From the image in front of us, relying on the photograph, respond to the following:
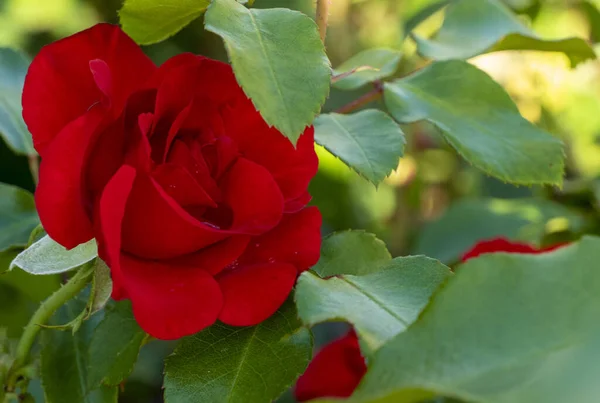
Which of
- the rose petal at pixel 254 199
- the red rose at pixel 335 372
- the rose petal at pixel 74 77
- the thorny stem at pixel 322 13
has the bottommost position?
the red rose at pixel 335 372

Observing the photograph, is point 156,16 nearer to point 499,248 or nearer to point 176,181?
point 176,181

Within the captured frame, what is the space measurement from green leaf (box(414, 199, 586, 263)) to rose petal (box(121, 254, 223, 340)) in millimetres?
600

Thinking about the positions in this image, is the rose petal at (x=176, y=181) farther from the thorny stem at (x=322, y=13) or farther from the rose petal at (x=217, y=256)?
the thorny stem at (x=322, y=13)

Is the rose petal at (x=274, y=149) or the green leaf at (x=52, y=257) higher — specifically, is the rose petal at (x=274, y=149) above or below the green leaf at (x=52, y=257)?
above

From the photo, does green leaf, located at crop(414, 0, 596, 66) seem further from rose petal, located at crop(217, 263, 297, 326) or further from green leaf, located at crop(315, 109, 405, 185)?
rose petal, located at crop(217, 263, 297, 326)

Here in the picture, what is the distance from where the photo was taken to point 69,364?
18.6 inches

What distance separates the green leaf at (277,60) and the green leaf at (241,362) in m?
0.11

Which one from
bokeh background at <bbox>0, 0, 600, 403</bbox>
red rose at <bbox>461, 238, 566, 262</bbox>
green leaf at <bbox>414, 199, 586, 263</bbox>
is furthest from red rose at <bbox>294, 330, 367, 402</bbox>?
green leaf at <bbox>414, 199, 586, 263</bbox>

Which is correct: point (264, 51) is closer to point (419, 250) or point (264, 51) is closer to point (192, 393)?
point (192, 393)

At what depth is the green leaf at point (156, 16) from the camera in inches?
16.0

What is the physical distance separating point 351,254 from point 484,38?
24 cm

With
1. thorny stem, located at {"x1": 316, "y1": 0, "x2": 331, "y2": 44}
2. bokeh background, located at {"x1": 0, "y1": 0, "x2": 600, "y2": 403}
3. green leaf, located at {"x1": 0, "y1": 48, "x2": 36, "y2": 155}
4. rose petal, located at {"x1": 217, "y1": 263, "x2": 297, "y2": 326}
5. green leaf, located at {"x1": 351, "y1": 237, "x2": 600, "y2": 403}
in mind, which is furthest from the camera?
bokeh background, located at {"x1": 0, "y1": 0, "x2": 600, "y2": 403}

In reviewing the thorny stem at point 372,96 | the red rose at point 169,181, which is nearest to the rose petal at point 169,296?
the red rose at point 169,181

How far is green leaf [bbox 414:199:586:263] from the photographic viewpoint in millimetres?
908
